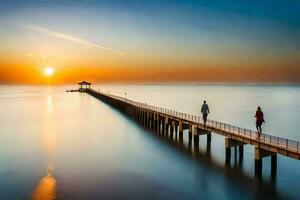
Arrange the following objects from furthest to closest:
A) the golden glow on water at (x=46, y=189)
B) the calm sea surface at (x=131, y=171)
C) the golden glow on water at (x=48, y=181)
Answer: the calm sea surface at (x=131, y=171)
the golden glow on water at (x=48, y=181)
the golden glow on water at (x=46, y=189)

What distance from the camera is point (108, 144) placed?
95.9ft

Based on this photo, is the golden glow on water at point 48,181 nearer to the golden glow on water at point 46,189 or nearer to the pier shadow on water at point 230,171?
the golden glow on water at point 46,189

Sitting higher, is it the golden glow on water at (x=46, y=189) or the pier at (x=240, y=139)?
the pier at (x=240, y=139)

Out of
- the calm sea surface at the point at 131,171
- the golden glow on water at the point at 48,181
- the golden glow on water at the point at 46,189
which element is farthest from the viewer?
the calm sea surface at the point at 131,171

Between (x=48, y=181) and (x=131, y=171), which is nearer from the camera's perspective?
(x=48, y=181)

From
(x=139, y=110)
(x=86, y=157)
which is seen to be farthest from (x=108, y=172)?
(x=139, y=110)

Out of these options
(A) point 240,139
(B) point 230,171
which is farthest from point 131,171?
(A) point 240,139

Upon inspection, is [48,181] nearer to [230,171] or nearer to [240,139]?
[230,171]

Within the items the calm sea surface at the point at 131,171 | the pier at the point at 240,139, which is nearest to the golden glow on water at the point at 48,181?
the calm sea surface at the point at 131,171

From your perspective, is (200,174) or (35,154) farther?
(35,154)

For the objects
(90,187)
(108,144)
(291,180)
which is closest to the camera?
(90,187)

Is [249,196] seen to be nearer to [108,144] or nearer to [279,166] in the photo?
[279,166]

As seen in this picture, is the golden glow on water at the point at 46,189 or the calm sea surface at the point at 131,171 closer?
the golden glow on water at the point at 46,189

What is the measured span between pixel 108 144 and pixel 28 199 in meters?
14.5
